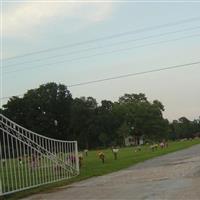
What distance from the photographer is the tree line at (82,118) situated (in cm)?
10862

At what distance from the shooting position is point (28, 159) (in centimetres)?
1886

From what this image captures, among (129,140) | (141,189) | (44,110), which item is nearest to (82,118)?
(44,110)

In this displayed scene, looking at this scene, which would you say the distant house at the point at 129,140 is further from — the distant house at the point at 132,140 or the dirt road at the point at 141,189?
the dirt road at the point at 141,189

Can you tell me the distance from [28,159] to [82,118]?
9448 centimetres

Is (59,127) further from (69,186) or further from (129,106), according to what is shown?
(69,186)

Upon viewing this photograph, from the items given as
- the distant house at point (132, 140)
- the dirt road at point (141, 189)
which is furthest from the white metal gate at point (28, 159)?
the distant house at point (132, 140)

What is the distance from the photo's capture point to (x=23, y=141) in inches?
719

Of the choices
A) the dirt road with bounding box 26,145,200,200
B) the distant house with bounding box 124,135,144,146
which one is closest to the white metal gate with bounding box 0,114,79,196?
the dirt road with bounding box 26,145,200,200

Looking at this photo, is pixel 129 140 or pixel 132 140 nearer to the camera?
pixel 129 140

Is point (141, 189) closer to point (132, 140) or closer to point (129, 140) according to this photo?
point (129, 140)

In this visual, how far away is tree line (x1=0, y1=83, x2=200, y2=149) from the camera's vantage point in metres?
109

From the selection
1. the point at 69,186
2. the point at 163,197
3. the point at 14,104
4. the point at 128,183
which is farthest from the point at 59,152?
the point at 14,104

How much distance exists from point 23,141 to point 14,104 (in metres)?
91.6

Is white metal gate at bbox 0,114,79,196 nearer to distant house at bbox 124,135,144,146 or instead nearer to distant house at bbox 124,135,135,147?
distant house at bbox 124,135,135,147
